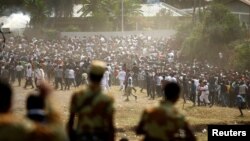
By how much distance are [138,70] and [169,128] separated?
2005 centimetres

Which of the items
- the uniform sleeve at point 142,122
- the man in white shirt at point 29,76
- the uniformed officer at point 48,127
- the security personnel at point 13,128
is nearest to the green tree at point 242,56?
the man in white shirt at point 29,76

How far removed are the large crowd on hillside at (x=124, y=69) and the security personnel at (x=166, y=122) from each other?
11.3 meters

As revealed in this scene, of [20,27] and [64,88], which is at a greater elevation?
[20,27]

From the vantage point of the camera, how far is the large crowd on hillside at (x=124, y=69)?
823 inches

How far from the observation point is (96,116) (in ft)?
17.5

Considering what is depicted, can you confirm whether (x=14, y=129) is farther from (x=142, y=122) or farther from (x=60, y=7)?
(x=60, y=7)

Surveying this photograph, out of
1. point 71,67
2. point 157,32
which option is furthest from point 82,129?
point 157,32

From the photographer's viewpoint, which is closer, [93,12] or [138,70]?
[138,70]

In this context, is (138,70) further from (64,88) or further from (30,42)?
(30,42)

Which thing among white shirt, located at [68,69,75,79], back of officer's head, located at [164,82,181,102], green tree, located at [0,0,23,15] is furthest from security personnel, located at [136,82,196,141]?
green tree, located at [0,0,23,15]

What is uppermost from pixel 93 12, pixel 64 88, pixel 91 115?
pixel 93 12

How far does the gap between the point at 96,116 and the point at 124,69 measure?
61.3 ft

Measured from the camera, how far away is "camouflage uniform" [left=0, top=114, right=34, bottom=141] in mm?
3732

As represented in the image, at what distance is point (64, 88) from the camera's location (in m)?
24.8
